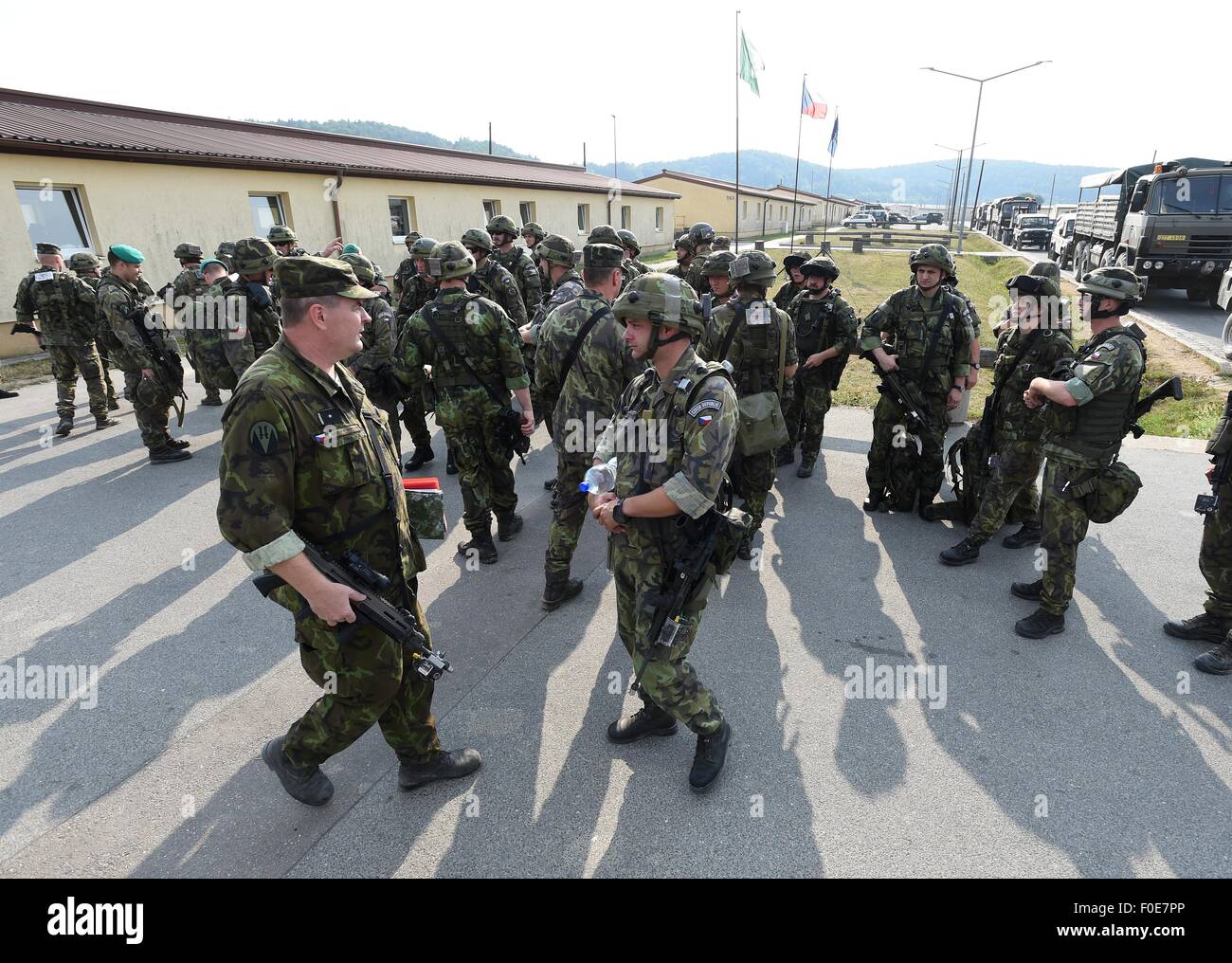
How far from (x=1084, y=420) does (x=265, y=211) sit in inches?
696

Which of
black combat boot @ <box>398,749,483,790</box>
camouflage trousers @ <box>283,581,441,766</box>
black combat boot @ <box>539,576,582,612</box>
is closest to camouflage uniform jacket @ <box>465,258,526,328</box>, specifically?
black combat boot @ <box>539,576,582,612</box>

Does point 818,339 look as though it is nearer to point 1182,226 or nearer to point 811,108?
point 1182,226

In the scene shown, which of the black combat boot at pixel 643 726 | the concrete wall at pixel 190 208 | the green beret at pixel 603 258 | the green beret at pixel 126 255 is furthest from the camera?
the concrete wall at pixel 190 208

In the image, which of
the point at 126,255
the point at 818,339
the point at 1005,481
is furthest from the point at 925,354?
the point at 126,255

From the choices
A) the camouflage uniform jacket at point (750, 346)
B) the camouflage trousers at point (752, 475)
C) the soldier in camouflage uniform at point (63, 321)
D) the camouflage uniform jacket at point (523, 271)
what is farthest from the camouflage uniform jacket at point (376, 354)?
the soldier in camouflage uniform at point (63, 321)

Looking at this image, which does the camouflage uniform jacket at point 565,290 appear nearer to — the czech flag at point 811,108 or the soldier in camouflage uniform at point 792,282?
the soldier in camouflage uniform at point 792,282

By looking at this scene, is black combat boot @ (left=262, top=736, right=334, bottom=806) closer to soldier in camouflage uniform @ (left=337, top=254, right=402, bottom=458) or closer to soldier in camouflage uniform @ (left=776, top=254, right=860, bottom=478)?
soldier in camouflage uniform @ (left=337, top=254, right=402, bottom=458)

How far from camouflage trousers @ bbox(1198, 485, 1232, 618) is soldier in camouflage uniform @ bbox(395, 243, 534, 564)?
13.7ft

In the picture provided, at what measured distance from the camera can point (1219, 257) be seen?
1291cm

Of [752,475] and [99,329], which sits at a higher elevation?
[99,329]

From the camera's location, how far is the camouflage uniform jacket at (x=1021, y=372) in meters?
4.46

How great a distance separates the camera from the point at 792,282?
6555 millimetres

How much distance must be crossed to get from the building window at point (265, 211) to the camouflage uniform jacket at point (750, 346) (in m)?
14.6
